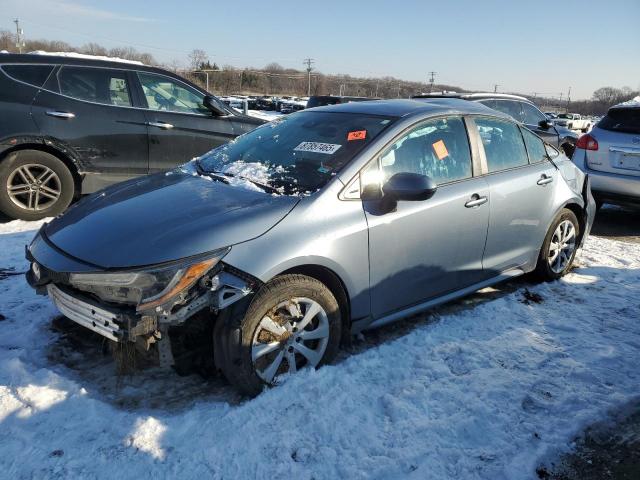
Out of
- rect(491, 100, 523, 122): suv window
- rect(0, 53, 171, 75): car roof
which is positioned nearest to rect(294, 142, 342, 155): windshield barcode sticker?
rect(0, 53, 171, 75): car roof

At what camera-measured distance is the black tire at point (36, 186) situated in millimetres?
5480

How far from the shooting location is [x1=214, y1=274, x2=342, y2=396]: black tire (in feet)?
8.25

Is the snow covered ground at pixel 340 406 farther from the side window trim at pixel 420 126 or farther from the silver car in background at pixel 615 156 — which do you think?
the silver car in background at pixel 615 156

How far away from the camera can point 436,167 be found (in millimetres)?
3500

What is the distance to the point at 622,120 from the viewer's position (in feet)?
22.9

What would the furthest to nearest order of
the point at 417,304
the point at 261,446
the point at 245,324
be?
the point at 417,304 → the point at 245,324 → the point at 261,446

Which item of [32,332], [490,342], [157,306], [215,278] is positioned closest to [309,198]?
[215,278]

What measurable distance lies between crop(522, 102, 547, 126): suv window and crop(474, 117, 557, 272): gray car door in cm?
599

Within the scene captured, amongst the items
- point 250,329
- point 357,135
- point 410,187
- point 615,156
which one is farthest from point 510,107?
point 250,329

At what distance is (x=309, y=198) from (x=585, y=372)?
1.99m

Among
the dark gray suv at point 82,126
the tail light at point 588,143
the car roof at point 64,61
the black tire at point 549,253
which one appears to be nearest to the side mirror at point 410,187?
the black tire at point 549,253

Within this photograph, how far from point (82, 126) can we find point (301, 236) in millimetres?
4224

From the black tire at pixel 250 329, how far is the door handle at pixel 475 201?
1.39 metres

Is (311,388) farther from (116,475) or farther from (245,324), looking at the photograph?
(116,475)
